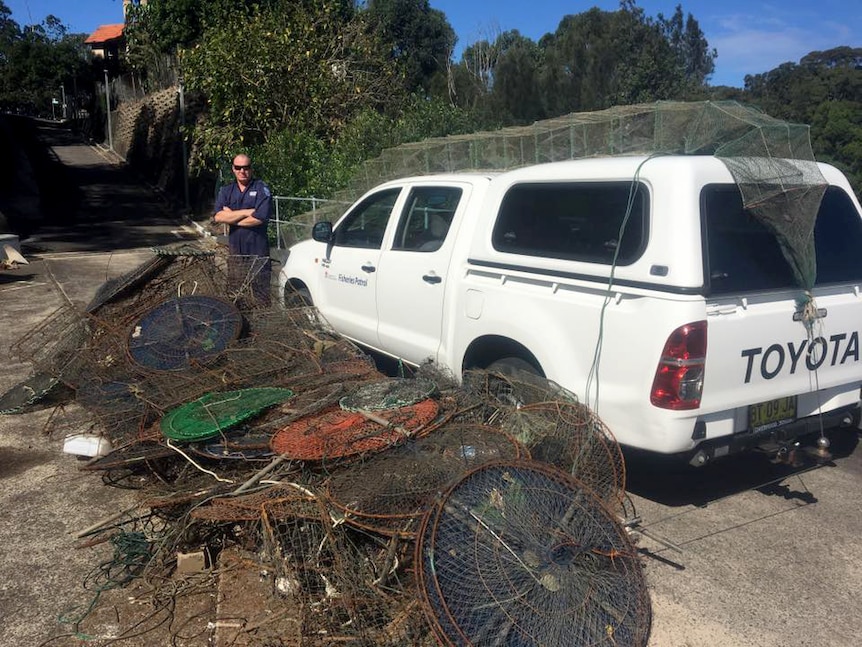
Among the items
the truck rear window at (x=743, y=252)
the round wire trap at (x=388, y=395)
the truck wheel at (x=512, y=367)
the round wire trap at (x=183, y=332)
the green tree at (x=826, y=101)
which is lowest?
the round wire trap at (x=388, y=395)

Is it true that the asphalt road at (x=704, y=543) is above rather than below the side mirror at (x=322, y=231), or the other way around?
below

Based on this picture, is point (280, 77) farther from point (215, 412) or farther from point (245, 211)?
point (215, 412)

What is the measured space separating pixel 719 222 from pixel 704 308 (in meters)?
0.58

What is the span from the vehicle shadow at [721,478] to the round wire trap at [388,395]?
52.2 inches

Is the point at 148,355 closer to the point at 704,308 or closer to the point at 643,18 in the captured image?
the point at 704,308

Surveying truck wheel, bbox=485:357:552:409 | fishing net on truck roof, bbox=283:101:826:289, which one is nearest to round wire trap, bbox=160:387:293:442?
truck wheel, bbox=485:357:552:409

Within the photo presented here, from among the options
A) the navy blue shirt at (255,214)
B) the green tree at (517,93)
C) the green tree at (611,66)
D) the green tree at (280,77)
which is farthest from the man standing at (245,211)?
the green tree at (611,66)

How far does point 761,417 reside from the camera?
13.2ft

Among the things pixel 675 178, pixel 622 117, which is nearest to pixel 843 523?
pixel 675 178

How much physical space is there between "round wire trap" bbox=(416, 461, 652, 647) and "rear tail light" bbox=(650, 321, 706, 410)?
28.3 inches

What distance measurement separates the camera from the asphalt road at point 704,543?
10.9ft

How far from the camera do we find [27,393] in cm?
564

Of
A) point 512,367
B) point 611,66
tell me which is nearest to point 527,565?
point 512,367

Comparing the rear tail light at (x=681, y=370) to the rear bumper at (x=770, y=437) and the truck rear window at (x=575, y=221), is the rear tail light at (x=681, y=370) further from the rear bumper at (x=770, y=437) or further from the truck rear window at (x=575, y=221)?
the truck rear window at (x=575, y=221)
